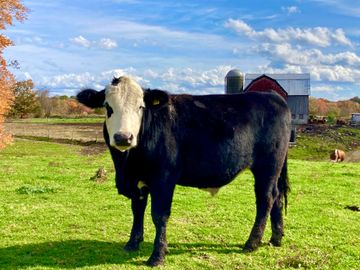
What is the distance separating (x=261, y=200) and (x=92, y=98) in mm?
3454

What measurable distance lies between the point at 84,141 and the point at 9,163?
691 inches

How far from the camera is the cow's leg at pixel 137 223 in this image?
788cm

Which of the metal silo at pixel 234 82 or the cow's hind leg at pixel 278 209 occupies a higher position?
the metal silo at pixel 234 82

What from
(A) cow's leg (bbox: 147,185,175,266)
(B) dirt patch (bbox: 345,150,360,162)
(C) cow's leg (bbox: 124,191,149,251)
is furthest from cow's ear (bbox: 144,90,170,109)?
(B) dirt patch (bbox: 345,150,360,162)

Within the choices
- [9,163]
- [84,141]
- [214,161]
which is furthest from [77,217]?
[84,141]

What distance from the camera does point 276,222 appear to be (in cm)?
848

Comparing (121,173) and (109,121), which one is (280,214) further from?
(109,121)

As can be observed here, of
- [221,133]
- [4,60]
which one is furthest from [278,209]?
[4,60]

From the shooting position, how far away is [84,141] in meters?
38.1

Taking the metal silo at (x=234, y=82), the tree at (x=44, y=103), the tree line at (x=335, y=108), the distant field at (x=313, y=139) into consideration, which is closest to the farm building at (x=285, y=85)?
the metal silo at (x=234, y=82)

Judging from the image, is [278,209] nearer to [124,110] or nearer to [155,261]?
[155,261]

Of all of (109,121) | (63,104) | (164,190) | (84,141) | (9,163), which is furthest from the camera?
(63,104)

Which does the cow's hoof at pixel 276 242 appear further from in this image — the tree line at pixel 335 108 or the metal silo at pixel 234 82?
the tree line at pixel 335 108

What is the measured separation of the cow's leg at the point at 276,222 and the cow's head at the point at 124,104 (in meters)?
3.00
